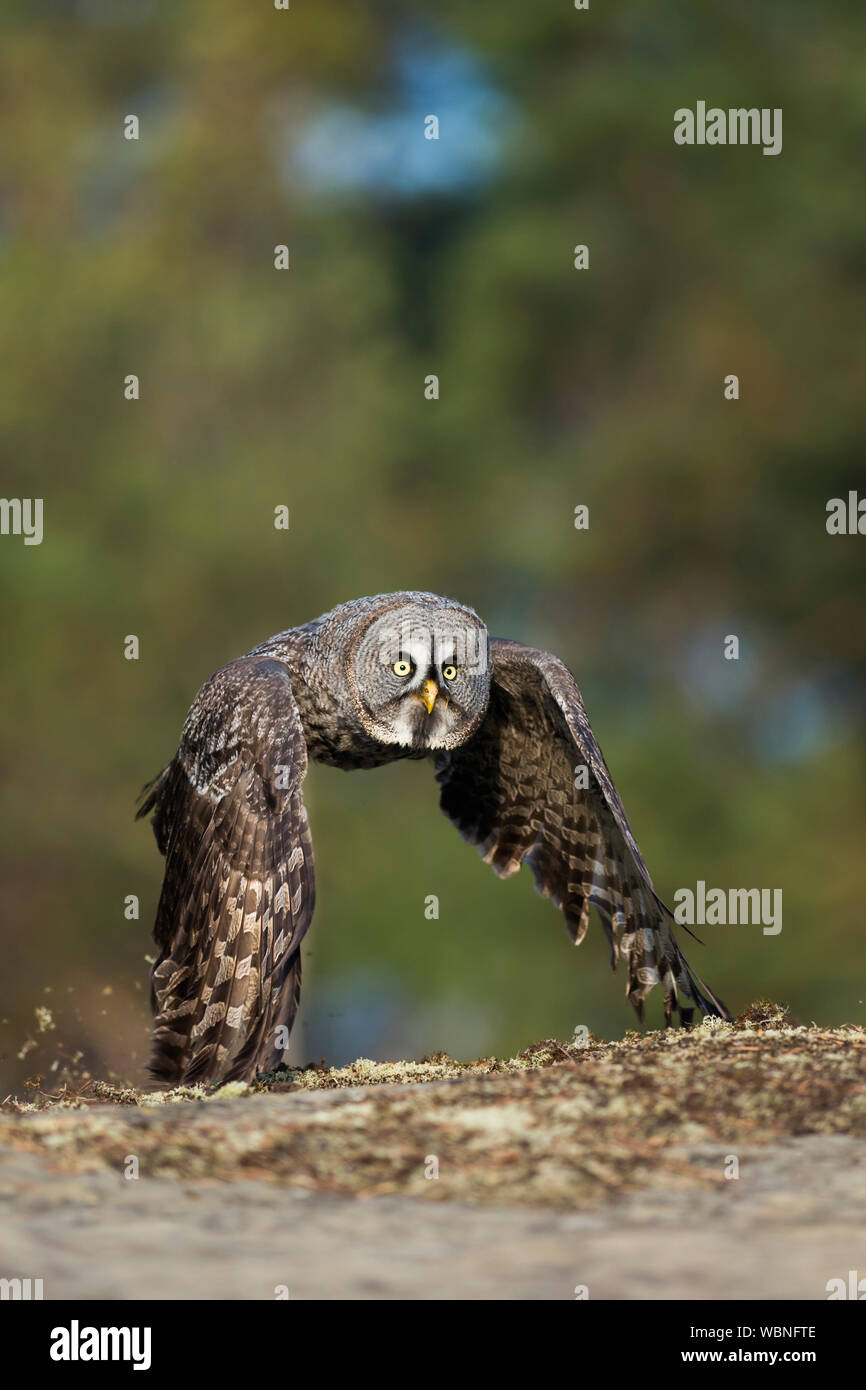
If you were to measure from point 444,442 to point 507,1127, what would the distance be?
15104 millimetres

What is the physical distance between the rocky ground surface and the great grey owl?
122cm

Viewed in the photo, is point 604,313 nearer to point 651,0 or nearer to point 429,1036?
point 651,0

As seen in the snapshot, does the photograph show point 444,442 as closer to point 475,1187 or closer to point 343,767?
point 343,767

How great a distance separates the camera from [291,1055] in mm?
12055

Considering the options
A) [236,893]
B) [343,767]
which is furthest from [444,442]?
[236,893]

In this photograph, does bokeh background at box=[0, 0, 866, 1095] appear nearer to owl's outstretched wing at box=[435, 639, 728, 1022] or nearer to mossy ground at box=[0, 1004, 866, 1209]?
owl's outstretched wing at box=[435, 639, 728, 1022]

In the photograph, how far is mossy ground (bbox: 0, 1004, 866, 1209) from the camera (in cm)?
389

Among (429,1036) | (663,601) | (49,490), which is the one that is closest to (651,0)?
(663,601)

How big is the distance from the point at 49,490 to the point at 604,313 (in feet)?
21.8

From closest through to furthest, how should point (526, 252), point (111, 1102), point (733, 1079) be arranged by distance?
point (733, 1079)
point (111, 1102)
point (526, 252)

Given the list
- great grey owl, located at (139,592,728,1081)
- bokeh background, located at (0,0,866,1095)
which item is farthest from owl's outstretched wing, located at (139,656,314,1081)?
bokeh background, located at (0,0,866,1095)

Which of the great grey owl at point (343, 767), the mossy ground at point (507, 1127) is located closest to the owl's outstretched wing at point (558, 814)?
the great grey owl at point (343, 767)

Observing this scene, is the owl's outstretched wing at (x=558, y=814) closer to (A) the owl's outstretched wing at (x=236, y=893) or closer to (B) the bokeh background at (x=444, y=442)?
(A) the owl's outstretched wing at (x=236, y=893)

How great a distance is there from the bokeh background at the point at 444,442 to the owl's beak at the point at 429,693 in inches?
309
